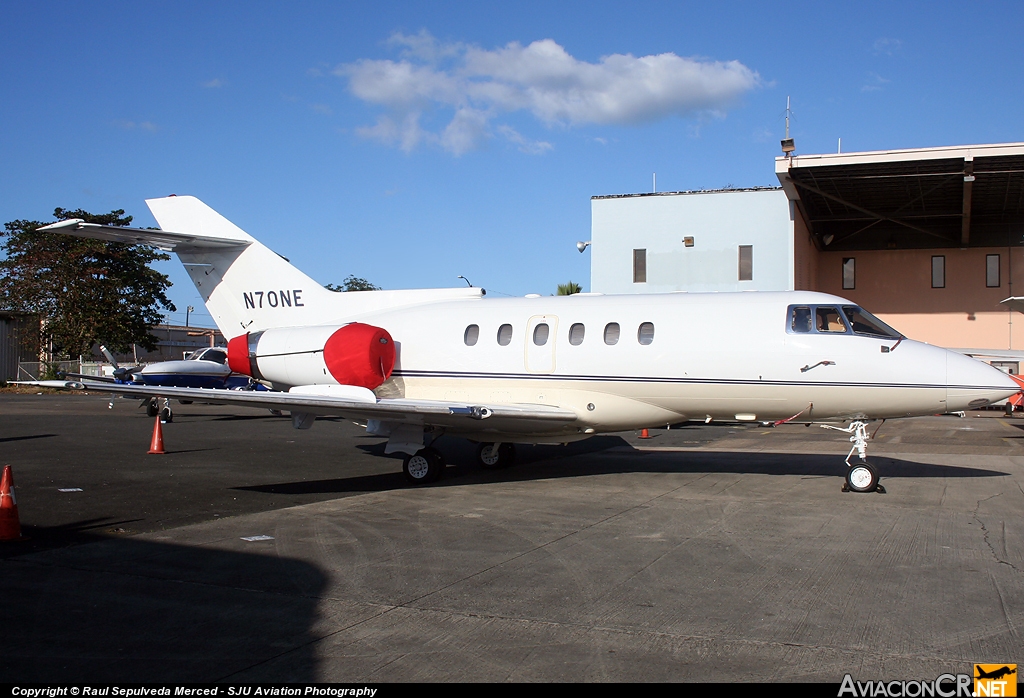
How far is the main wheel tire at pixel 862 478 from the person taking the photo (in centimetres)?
1097

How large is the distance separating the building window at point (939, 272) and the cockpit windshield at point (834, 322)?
2636 centimetres

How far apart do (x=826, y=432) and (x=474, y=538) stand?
18.8 meters

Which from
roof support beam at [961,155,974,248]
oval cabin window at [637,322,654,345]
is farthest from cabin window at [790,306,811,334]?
roof support beam at [961,155,974,248]

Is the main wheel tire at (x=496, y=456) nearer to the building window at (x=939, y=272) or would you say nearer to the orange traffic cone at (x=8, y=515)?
the orange traffic cone at (x=8, y=515)

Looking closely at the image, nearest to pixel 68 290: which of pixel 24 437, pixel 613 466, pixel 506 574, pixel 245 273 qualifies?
pixel 24 437

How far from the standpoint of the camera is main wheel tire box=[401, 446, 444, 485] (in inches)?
476

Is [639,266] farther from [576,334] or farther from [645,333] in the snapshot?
[645,333]

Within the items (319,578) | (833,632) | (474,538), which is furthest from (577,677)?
(474,538)

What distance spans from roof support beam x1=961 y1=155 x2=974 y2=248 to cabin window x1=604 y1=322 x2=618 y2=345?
19287mm

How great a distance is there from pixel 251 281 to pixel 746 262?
18905 millimetres

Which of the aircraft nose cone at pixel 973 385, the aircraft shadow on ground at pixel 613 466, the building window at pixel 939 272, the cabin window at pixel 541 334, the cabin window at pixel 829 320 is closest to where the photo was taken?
the aircraft nose cone at pixel 973 385

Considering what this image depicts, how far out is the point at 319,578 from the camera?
6.61 m

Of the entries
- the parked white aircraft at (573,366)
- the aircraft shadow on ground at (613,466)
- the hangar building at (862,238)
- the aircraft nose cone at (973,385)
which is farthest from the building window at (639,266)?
the aircraft nose cone at (973,385)

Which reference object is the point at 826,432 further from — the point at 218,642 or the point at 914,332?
the point at 218,642
